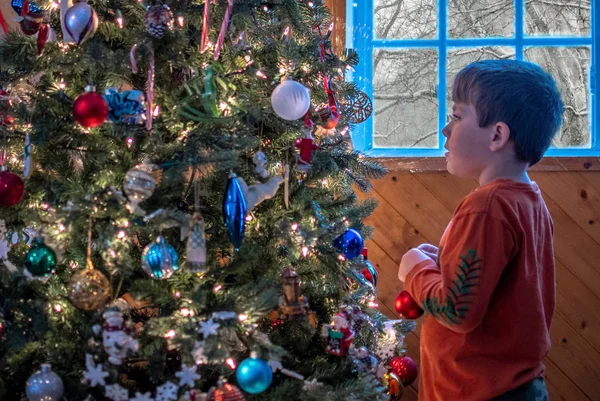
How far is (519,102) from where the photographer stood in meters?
1.38

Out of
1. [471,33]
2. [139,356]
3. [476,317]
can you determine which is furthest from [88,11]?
[471,33]

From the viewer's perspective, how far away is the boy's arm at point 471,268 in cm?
128

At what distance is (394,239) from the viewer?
2.52 m

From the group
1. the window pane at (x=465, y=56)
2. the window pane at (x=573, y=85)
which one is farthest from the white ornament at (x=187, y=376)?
the window pane at (x=573, y=85)

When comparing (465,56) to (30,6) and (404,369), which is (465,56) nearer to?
(404,369)

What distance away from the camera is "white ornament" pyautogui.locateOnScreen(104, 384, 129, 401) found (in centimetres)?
133

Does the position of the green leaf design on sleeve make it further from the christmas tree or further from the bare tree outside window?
the bare tree outside window

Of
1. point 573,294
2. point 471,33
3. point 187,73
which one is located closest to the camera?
point 187,73

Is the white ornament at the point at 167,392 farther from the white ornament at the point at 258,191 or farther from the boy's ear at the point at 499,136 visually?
the boy's ear at the point at 499,136

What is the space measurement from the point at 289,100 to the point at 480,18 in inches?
55.9

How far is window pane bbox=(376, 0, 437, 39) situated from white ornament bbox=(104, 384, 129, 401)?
1.77 meters

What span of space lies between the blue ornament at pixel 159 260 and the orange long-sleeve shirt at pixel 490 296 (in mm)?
513

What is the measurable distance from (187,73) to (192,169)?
38 cm

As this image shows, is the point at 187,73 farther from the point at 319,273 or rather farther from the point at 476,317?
the point at 476,317
